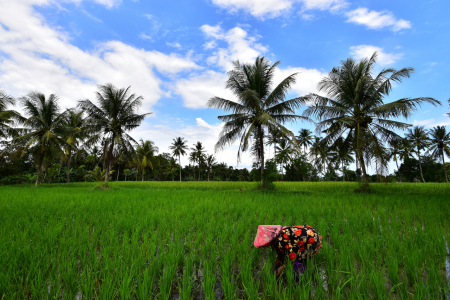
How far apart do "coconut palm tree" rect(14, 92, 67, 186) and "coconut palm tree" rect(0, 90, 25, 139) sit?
26.3 inches

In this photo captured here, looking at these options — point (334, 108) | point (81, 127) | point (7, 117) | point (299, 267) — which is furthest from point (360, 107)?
point (7, 117)

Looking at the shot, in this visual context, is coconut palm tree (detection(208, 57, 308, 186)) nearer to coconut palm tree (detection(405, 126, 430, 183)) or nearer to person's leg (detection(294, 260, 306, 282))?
person's leg (detection(294, 260, 306, 282))

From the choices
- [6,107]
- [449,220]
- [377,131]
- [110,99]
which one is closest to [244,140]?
[377,131]

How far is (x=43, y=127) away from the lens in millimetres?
17688

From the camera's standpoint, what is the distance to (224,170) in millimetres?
51000

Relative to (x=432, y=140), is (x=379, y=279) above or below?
below

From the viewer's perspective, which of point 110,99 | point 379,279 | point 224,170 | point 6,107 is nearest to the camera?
point 379,279

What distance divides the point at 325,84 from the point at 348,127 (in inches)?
121

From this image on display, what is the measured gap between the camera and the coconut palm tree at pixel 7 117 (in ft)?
53.1

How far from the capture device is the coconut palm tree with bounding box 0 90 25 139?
16.2 m

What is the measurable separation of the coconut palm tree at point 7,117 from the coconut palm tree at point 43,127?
669 mm

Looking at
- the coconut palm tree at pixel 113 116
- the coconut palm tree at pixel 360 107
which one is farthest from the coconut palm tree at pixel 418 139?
the coconut palm tree at pixel 113 116

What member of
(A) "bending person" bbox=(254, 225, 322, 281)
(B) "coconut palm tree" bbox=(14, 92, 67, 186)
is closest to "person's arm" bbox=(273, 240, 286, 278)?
(A) "bending person" bbox=(254, 225, 322, 281)

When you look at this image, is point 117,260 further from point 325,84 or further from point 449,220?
point 325,84
